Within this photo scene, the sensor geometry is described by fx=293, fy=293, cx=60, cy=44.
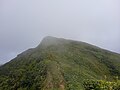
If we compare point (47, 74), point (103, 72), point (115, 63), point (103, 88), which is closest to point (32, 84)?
point (47, 74)

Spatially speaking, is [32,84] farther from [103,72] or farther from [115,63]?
[115,63]

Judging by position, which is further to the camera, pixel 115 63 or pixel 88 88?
pixel 115 63

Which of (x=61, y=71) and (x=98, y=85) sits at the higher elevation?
(x=61, y=71)

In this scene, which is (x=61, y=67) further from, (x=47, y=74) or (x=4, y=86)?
(x=4, y=86)

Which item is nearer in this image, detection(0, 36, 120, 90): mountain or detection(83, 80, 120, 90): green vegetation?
detection(0, 36, 120, 90): mountain

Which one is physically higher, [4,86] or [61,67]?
[61,67]

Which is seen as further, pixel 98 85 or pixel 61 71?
pixel 61 71

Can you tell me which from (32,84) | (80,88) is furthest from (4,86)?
(80,88)

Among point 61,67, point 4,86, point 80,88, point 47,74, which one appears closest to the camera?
point 80,88

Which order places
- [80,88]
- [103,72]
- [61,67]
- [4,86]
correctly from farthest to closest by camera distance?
[103,72]
[4,86]
[61,67]
[80,88]

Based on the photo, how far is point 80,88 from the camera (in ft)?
403

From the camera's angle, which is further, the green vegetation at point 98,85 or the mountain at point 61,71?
the green vegetation at point 98,85

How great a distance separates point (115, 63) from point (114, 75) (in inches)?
761

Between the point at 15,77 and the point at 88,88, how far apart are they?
54528mm
